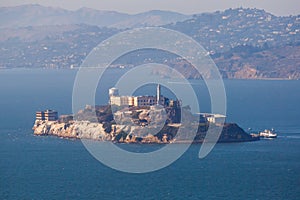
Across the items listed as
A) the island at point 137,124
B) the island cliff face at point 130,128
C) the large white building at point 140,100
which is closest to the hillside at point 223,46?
the large white building at point 140,100

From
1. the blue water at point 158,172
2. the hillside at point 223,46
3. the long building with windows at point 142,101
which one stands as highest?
the hillside at point 223,46

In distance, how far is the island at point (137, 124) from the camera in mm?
38062

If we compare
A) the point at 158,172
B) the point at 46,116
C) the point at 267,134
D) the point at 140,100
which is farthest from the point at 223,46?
the point at 158,172

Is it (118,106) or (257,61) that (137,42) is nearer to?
(257,61)

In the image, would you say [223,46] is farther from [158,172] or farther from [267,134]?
[158,172]

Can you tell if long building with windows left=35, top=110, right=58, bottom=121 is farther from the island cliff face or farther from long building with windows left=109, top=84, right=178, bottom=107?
long building with windows left=109, top=84, right=178, bottom=107

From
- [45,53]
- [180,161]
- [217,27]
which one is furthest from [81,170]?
[217,27]

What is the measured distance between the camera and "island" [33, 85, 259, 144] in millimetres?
38062

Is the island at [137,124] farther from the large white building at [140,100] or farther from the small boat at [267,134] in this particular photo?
the small boat at [267,134]

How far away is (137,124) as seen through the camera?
129 feet

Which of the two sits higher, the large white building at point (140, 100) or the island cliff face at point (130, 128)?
the large white building at point (140, 100)

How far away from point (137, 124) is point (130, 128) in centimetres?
63

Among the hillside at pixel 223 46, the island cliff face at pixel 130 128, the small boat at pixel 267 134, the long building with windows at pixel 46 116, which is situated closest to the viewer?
the island cliff face at pixel 130 128

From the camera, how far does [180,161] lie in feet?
107
